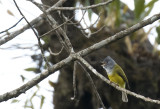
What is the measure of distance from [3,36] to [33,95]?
59.8 inches

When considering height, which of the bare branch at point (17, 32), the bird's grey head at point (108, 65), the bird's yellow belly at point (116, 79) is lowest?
the bird's yellow belly at point (116, 79)

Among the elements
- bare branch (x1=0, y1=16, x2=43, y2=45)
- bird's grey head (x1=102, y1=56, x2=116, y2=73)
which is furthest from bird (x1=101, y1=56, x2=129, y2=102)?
bare branch (x1=0, y1=16, x2=43, y2=45)

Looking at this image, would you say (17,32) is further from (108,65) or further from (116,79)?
(116,79)

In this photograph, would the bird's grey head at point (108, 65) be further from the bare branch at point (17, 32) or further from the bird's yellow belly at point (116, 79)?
the bare branch at point (17, 32)

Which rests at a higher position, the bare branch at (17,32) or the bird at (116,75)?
the bare branch at (17,32)

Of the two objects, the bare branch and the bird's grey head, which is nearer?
the bare branch

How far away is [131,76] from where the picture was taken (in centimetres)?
721

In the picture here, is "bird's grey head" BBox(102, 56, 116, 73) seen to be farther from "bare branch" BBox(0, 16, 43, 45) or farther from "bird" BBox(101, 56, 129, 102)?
"bare branch" BBox(0, 16, 43, 45)

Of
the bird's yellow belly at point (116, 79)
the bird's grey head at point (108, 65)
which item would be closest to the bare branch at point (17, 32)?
the bird's grey head at point (108, 65)

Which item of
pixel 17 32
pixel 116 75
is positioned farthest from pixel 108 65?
pixel 17 32

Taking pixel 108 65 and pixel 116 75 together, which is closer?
pixel 116 75

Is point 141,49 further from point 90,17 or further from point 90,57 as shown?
point 90,17

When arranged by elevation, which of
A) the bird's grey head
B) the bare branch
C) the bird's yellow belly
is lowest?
the bird's yellow belly

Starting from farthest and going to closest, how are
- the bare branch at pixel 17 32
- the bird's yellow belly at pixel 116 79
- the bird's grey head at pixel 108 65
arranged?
the bird's grey head at pixel 108 65 → the bird's yellow belly at pixel 116 79 → the bare branch at pixel 17 32
